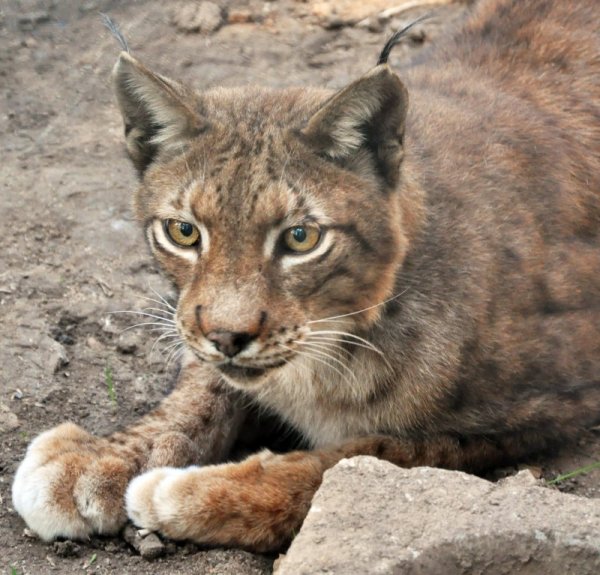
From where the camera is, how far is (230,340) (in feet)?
14.3

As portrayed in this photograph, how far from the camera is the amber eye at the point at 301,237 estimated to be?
4.50 meters

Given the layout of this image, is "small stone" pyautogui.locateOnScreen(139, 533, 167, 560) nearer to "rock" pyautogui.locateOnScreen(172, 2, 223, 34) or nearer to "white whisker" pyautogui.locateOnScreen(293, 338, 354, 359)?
"white whisker" pyautogui.locateOnScreen(293, 338, 354, 359)

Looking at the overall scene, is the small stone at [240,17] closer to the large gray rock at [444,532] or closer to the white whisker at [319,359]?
the white whisker at [319,359]

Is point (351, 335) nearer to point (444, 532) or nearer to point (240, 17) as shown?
point (444, 532)

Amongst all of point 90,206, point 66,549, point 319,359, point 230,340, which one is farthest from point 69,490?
point 90,206

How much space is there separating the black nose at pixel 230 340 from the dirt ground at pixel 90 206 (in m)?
0.84

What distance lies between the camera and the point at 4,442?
208 inches

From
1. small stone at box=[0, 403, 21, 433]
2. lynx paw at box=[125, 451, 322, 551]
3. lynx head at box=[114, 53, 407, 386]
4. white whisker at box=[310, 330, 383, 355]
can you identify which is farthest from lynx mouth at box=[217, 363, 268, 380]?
small stone at box=[0, 403, 21, 433]

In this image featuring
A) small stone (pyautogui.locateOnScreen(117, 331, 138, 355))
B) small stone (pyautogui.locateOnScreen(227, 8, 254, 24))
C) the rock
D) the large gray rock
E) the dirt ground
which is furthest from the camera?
small stone (pyautogui.locateOnScreen(227, 8, 254, 24))

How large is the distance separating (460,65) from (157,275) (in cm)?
199

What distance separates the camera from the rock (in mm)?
8781

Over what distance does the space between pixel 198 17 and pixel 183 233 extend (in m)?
4.55

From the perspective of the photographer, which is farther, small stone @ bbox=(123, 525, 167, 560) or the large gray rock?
small stone @ bbox=(123, 525, 167, 560)

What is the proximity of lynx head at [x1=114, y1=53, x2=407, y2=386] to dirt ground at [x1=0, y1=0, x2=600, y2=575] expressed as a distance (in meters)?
0.96
